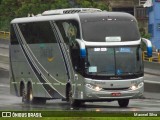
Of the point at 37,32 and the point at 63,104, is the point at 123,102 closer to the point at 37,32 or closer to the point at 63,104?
the point at 63,104

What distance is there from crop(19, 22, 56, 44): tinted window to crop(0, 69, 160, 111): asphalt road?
9.05 ft

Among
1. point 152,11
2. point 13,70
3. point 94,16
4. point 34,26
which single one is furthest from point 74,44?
point 152,11

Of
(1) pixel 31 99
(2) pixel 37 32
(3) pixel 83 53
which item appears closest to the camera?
(3) pixel 83 53

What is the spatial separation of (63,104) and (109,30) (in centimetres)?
530

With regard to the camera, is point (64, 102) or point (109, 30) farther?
point (64, 102)

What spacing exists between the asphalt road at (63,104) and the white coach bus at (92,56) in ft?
1.73

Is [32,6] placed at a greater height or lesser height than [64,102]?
lesser

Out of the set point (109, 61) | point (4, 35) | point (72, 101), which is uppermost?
point (109, 61)

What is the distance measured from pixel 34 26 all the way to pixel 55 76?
2948mm

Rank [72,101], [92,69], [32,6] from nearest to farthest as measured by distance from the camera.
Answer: [92,69], [72,101], [32,6]

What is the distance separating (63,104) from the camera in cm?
2966

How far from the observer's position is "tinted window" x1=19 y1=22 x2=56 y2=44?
28.4 m

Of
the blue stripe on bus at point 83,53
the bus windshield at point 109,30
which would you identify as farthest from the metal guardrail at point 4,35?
the blue stripe on bus at point 83,53

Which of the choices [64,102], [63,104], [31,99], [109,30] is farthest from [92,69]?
[64,102]
